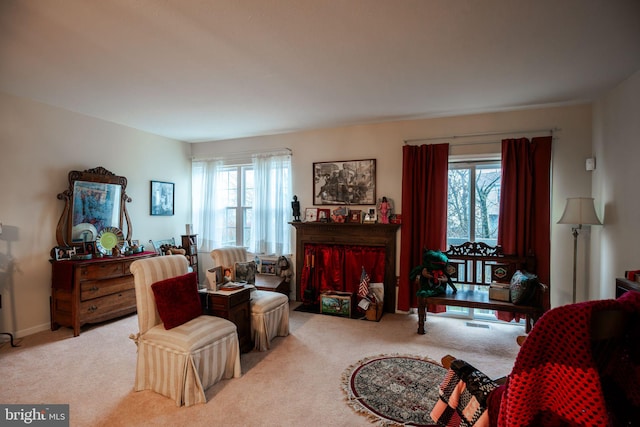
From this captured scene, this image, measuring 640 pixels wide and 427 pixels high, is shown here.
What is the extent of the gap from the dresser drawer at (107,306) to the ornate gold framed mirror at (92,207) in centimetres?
78

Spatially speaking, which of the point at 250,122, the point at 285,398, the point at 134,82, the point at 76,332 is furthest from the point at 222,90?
the point at 76,332

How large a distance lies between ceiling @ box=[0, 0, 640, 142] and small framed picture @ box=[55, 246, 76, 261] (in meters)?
1.69

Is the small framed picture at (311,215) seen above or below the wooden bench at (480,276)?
above

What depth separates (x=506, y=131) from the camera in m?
3.79

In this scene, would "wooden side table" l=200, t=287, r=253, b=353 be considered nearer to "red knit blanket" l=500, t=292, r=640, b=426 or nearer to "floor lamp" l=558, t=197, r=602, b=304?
"red knit blanket" l=500, t=292, r=640, b=426

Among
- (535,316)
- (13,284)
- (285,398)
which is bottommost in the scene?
(285,398)

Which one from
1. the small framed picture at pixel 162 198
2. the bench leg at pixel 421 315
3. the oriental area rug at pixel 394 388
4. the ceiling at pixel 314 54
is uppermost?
the ceiling at pixel 314 54

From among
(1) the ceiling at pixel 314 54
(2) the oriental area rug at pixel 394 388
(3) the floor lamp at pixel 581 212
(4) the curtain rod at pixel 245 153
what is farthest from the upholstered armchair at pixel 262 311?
(3) the floor lamp at pixel 581 212

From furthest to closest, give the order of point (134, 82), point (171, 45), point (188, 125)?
point (188, 125)
point (134, 82)
point (171, 45)

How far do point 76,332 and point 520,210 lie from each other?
5.24 metres

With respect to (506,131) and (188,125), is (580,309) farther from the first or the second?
(188,125)

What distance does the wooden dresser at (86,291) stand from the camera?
3.45 m

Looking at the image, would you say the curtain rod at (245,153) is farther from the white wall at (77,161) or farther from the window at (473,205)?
the window at (473,205)

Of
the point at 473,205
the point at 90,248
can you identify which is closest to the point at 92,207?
the point at 90,248
